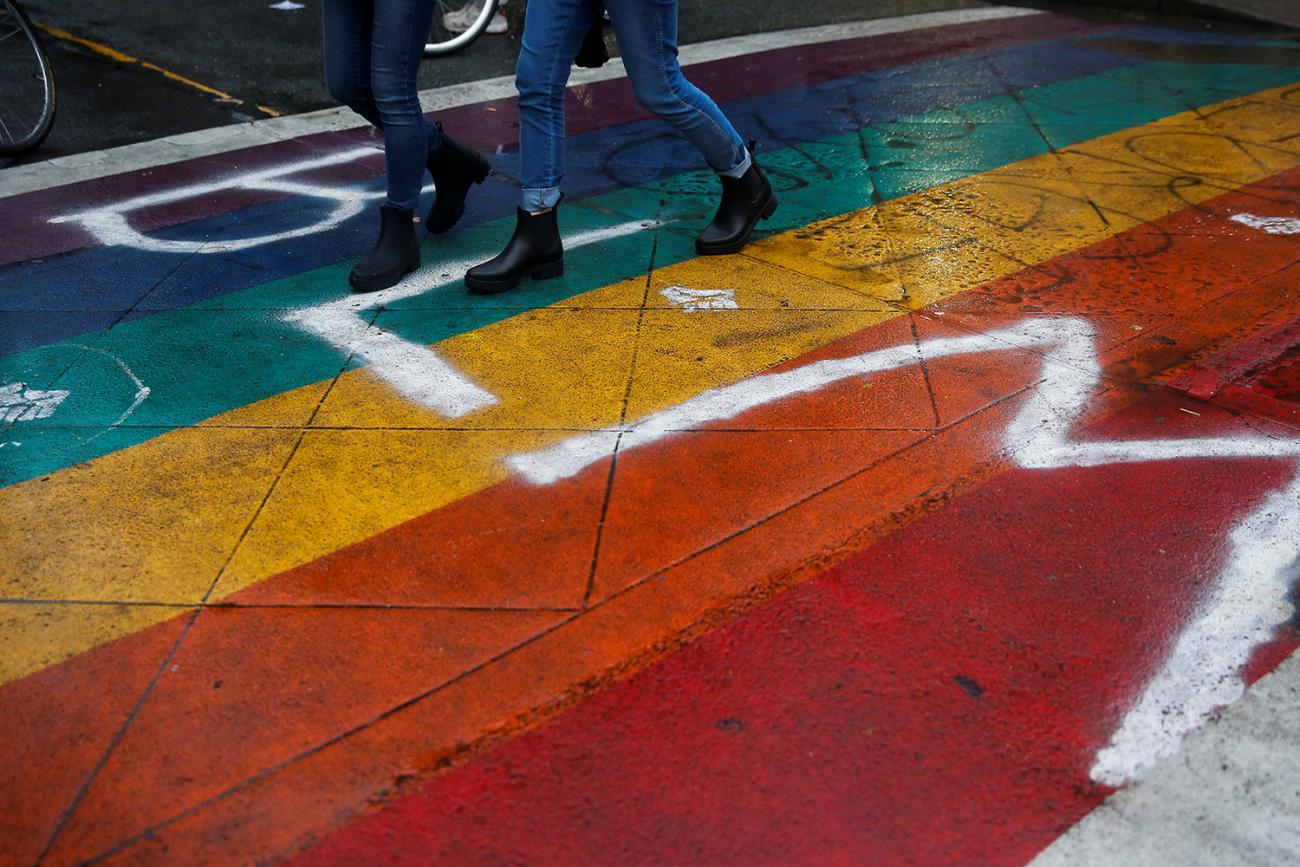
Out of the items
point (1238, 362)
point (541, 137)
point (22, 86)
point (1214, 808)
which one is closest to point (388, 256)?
point (541, 137)

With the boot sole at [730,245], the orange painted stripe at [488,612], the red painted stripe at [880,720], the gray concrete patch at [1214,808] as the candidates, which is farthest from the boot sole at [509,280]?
the gray concrete patch at [1214,808]

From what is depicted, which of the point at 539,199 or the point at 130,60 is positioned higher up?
the point at 539,199

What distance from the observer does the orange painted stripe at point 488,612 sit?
6.79 feet

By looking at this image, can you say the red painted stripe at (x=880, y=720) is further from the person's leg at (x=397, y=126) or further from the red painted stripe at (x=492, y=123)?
the red painted stripe at (x=492, y=123)

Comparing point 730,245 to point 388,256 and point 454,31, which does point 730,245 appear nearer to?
point 388,256

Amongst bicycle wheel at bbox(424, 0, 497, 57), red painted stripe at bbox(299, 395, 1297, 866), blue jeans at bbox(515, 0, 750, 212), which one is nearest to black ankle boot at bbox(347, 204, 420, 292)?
blue jeans at bbox(515, 0, 750, 212)

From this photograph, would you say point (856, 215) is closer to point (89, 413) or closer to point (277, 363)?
point (277, 363)

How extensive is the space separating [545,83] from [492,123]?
2541 millimetres

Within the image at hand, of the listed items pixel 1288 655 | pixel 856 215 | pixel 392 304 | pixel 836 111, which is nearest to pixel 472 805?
pixel 1288 655

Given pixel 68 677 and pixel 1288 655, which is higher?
pixel 1288 655

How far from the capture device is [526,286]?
13.7ft

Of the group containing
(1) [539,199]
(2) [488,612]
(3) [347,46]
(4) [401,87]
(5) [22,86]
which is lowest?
(2) [488,612]

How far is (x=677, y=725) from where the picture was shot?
2.18 metres

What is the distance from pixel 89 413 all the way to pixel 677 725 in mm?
2157
